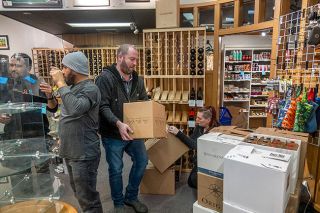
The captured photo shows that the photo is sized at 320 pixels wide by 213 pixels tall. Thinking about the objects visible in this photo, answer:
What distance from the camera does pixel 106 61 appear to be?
6.44 meters

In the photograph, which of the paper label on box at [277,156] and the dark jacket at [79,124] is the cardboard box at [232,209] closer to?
the paper label on box at [277,156]

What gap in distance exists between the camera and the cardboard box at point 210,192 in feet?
5.89

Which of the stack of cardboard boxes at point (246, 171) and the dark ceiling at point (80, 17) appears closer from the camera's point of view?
the stack of cardboard boxes at point (246, 171)

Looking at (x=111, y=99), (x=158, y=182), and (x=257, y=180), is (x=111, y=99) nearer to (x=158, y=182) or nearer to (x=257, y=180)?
(x=158, y=182)

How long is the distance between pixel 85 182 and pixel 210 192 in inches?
38.8

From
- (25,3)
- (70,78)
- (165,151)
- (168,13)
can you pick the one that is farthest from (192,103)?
(25,3)

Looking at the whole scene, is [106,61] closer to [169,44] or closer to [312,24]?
[169,44]

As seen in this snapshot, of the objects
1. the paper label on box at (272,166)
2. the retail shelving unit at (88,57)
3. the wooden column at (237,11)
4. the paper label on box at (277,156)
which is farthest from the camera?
the retail shelving unit at (88,57)

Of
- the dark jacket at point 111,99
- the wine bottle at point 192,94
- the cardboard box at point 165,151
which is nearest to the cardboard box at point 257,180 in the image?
the dark jacket at point 111,99

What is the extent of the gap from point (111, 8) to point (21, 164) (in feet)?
11.6

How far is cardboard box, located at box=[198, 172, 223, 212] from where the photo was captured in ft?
5.89

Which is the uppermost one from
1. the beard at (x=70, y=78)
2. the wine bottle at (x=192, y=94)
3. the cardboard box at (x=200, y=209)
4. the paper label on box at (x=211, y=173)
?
the beard at (x=70, y=78)

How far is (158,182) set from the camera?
2799mm

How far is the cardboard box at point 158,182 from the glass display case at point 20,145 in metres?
1.31
